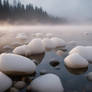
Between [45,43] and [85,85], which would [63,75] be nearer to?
[85,85]

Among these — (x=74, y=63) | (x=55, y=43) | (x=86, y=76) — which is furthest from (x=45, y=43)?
(x=86, y=76)

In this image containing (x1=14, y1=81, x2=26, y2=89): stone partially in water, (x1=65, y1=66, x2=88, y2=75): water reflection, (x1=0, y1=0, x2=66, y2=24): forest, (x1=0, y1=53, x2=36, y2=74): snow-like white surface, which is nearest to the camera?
(x1=14, y1=81, x2=26, y2=89): stone partially in water

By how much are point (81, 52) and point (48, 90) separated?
1246 mm

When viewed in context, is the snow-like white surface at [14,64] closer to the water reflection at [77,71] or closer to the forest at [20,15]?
the water reflection at [77,71]

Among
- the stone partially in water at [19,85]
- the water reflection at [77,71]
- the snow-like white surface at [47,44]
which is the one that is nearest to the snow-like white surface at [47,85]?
the stone partially in water at [19,85]

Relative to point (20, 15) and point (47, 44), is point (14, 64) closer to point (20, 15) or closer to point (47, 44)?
point (47, 44)

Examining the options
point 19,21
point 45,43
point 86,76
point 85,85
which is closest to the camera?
point 85,85

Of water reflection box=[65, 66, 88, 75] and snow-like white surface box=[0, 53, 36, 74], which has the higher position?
snow-like white surface box=[0, 53, 36, 74]

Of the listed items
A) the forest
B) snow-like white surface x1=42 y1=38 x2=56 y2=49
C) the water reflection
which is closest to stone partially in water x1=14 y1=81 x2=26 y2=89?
the water reflection

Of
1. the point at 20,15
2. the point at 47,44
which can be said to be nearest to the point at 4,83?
the point at 47,44

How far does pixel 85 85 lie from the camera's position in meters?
1.34

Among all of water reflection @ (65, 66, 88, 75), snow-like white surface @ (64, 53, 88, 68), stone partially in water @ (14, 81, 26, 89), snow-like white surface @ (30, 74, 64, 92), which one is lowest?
stone partially in water @ (14, 81, 26, 89)

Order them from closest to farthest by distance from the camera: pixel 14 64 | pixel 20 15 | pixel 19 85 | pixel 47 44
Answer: pixel 19 85 → pixel 14 64 → pixel 47 44 → pixel 20 15

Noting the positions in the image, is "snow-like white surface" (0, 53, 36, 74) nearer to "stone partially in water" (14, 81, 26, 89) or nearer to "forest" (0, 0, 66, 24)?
"stone partially in water" (14, 81, 26, 89)
